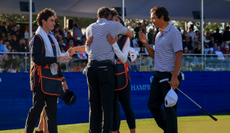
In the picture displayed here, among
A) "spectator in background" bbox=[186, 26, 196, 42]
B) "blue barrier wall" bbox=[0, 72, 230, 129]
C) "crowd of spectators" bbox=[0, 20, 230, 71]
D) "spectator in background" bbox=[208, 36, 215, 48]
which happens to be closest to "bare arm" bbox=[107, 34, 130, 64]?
"blue barrier wall" bbox=[0, 72, 230, 129]

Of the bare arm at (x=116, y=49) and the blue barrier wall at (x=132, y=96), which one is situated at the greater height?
the bare arm at (x=116, y=49)

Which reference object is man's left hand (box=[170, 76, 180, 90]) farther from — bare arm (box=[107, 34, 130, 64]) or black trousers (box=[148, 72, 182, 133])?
bare arm (box=[107, 34, 130, 64])

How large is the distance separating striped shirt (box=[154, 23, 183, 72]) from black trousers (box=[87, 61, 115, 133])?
0.67m

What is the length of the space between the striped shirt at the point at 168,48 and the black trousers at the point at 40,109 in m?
1.49

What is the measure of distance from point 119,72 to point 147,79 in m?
5.00

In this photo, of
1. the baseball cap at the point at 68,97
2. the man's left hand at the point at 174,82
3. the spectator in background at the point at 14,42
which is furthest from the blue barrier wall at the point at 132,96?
the man's left hand at the point at 174,82

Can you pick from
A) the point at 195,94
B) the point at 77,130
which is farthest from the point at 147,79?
the point at 77,130

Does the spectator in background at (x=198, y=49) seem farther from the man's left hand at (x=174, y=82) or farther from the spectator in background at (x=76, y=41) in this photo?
the man's left hand at (x=174, y=82)

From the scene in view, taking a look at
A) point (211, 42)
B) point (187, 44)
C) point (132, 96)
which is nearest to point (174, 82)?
point (132, 96)

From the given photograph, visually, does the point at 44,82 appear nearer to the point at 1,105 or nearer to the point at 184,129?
the point at 184,129

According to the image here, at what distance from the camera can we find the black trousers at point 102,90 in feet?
13.5

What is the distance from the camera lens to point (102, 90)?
4152 millimetres

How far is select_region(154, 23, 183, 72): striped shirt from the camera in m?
4.17

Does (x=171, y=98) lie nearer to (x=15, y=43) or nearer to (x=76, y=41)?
(x=15, y=43)
